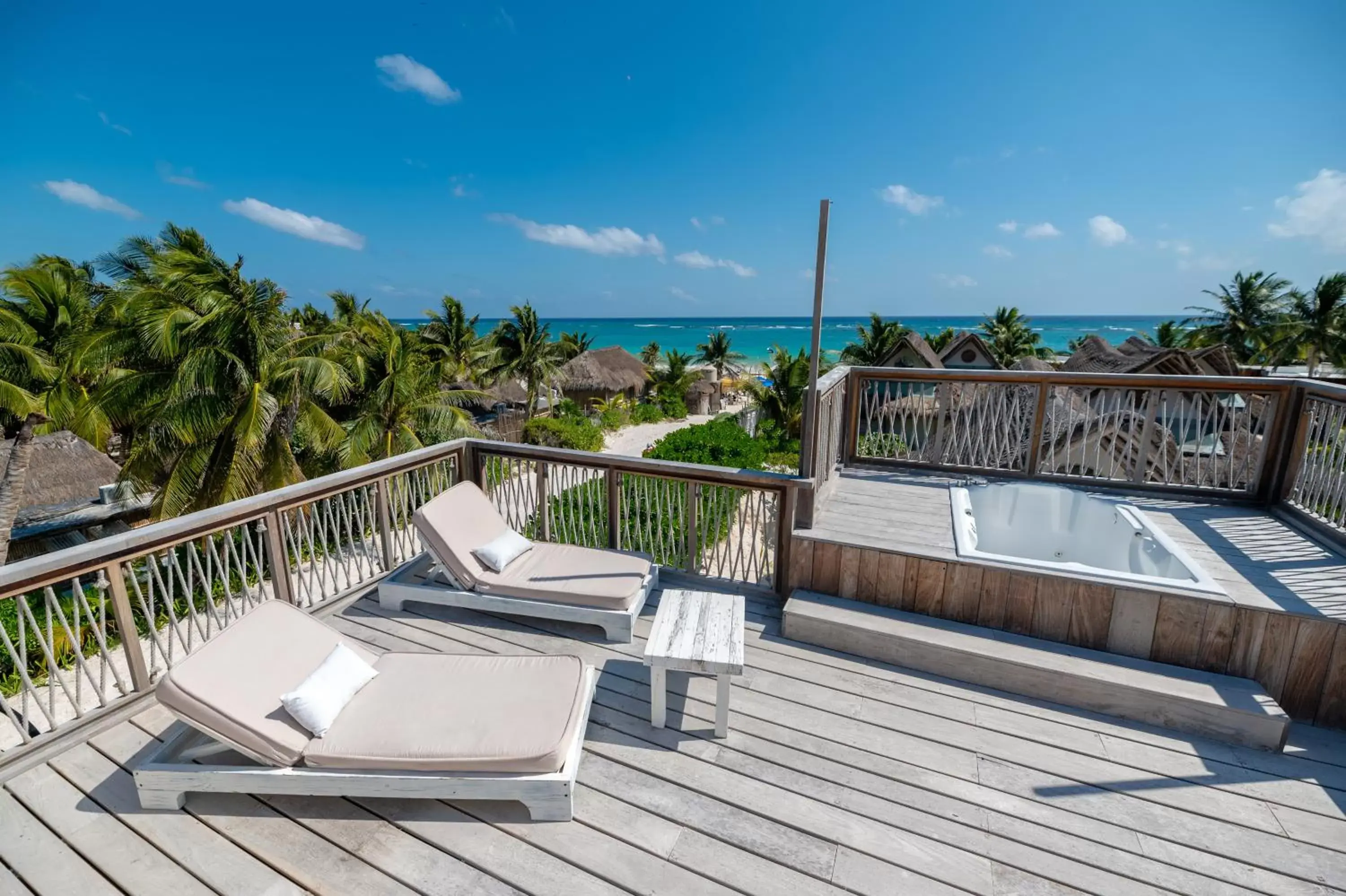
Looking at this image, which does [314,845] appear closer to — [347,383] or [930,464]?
[930,464]

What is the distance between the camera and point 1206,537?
365cm

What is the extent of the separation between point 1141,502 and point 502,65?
74.5 ft

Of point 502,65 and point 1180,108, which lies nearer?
point 1180,108

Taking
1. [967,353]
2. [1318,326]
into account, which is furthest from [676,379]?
[1318,326]

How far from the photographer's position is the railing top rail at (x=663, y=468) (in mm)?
3604

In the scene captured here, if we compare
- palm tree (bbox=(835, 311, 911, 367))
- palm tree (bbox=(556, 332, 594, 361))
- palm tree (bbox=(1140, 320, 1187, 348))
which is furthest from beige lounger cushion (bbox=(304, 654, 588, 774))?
palm tree (bbox=(1140, 320, 1187, 348))

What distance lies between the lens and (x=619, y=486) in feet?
13.4

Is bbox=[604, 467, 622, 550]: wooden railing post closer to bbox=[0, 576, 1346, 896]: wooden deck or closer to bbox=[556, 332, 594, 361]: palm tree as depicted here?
bbox=[0, 576, 1346, 896]: wooden deck

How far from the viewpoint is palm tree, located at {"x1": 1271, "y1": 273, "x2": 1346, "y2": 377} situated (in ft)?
79.7

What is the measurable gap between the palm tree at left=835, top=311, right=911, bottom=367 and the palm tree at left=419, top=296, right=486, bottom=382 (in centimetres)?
1437

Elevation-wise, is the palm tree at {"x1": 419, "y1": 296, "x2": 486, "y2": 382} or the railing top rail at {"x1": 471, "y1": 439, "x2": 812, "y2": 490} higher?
the palm tree at {"x1": 419, "y1": 296, "x2": 486, "y2": 382}

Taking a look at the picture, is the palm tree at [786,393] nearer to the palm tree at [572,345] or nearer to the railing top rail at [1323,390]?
the railing top rail at [1323,390]

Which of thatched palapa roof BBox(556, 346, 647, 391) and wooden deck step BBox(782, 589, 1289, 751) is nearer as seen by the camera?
wooden deck step BBox(782, 589, 1289, 751)

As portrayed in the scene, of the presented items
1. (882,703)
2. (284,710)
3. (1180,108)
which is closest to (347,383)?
(284,710)
